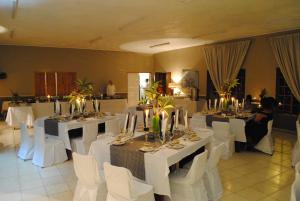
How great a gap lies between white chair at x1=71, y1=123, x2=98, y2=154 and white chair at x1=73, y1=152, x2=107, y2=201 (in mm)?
1866

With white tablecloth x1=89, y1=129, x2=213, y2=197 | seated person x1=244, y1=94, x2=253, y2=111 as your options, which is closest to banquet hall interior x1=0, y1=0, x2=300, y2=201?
white tablecloth x1=89, y1=129, x2=213, y2=197

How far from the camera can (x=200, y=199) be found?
3.20 m

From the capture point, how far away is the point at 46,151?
5023mm

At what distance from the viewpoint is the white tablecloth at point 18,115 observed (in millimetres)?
8601

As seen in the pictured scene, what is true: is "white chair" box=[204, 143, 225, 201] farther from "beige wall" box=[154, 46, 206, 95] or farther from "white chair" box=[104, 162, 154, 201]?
"beige wall" box=[154, 46, 206, 95]

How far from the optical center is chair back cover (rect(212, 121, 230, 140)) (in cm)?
545

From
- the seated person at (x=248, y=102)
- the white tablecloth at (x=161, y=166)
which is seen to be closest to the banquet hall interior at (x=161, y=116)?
the white tablecloth at (x=161, y=166)

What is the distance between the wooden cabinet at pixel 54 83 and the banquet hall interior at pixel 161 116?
0.05 meters

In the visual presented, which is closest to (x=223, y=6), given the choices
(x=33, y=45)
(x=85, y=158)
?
(x=85, y=158)

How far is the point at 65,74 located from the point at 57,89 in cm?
82

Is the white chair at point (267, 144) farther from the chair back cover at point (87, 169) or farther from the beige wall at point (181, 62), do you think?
the beige wall at point (181, 62)

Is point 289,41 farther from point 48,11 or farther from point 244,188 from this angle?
point 48,11

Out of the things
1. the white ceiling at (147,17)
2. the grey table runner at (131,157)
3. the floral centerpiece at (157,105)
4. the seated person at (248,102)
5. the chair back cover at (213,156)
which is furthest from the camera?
the seated person at (248,102)

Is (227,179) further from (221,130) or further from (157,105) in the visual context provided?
(157,105)
